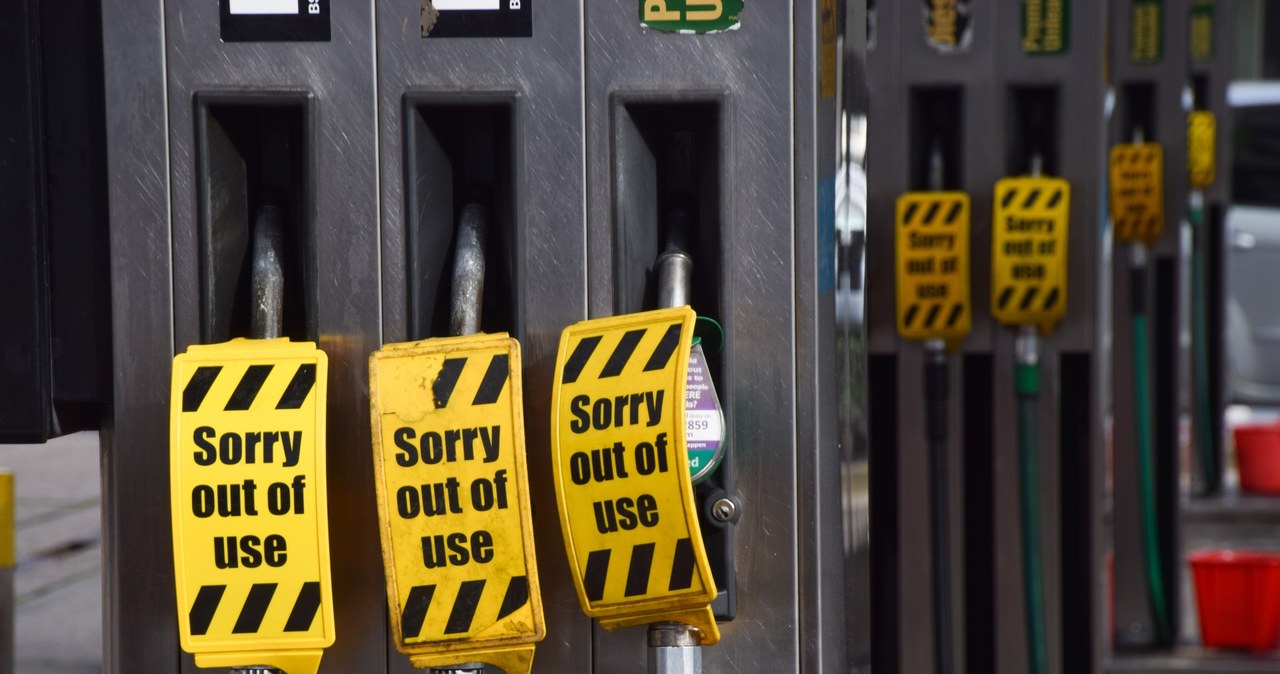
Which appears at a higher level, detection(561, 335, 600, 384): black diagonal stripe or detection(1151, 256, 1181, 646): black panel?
detection(561, 335, 600, 384): black diagonal stripe

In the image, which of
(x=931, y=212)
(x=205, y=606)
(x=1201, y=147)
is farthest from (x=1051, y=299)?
(x=1201, y=147)

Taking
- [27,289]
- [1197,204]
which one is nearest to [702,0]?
[27,289]

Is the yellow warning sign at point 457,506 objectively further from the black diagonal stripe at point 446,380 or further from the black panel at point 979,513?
the black panel at point 979,513

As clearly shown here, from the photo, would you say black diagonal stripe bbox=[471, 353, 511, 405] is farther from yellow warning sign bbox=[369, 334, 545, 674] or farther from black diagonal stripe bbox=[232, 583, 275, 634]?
black diagonal stripe bbox=[232, 583, 275, 634]

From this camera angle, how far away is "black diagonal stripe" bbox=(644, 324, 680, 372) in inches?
40.7

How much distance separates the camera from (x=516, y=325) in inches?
44.1

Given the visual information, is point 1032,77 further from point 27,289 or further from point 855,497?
point 27,289

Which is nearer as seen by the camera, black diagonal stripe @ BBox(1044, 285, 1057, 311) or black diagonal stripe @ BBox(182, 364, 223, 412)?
black diagonal stripe @ BBox(182, 364, 223, 412)

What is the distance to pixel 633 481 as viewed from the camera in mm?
1036

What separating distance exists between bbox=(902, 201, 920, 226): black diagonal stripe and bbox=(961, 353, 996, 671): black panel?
0.47 meters

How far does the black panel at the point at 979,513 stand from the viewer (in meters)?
3.06

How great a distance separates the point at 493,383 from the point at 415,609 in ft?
0.56

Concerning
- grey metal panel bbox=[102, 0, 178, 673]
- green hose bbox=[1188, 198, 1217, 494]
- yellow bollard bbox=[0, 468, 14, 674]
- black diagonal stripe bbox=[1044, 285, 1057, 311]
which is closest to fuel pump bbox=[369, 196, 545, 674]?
grey metal panel bbox=[102, 0, 178, 673]

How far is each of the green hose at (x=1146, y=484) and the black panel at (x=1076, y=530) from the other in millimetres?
1394
